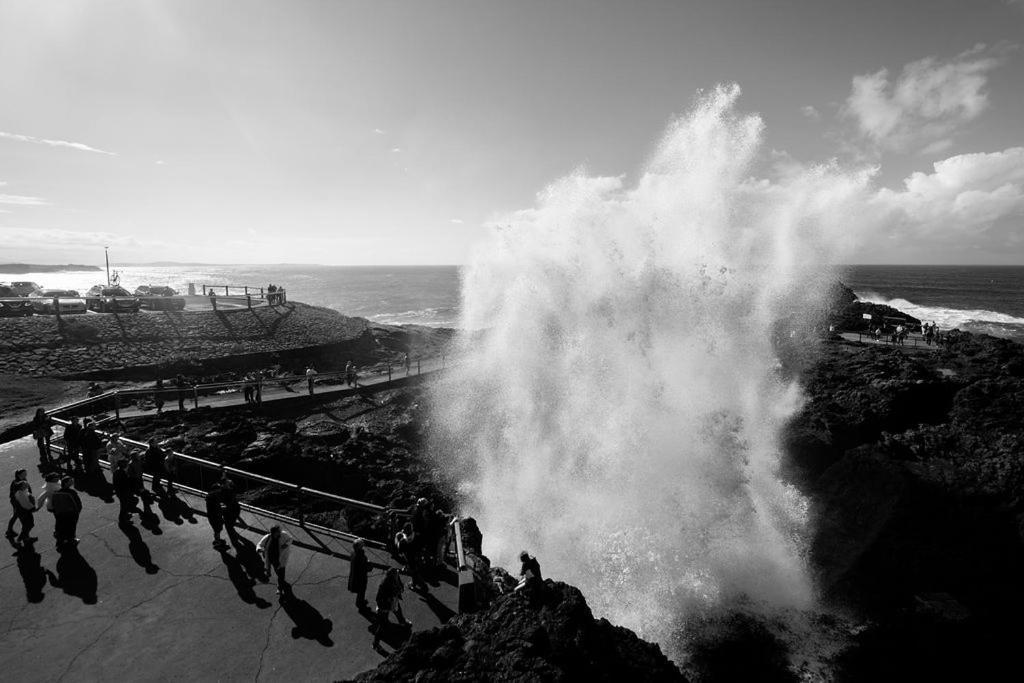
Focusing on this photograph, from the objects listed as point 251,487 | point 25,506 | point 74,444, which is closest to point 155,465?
point 25,506

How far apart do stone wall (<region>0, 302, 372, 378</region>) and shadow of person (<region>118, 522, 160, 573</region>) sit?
18409mm

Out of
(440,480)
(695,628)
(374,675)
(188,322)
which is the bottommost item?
(695,628)

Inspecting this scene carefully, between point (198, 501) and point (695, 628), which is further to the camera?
point (695, 628)

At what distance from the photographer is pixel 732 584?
44.4 ft

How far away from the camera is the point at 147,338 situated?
27078 mm

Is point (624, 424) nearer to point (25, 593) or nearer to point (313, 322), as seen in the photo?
point (25, 593)

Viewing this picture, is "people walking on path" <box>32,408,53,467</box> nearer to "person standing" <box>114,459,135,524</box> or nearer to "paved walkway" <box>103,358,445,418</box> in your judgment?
"person standing" <box>114,459,135,524</box>

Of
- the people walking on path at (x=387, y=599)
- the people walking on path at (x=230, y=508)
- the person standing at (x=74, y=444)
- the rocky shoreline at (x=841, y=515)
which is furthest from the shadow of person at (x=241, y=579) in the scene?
the person standing at (x=74, y=444)

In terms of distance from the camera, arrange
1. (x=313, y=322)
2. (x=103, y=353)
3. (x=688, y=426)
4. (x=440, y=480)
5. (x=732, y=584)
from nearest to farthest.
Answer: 1. (x=732, y=584)
2. (x=440, y=480)
3. (x=688, y=426)
4. (x=103, y=353)
5. (x=313, y=322)

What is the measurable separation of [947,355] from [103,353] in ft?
143

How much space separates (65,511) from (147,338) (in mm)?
23215

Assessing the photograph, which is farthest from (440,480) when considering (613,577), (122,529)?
(122,529)

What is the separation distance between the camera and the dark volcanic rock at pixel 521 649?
5.48m

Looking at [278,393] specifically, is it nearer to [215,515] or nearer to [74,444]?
[74,444]
